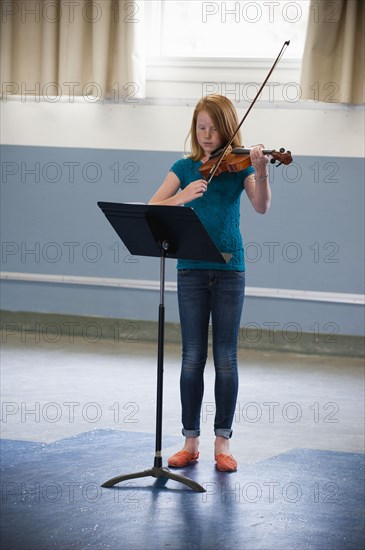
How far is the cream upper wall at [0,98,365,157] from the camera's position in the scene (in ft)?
16.4

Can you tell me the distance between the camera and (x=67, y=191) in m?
5.41

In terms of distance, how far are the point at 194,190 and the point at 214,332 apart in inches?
20.2

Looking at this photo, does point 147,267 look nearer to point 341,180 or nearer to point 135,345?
point 135,345

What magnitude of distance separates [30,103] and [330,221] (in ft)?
6.14

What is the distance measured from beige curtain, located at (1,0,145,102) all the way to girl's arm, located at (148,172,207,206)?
7.78 feet

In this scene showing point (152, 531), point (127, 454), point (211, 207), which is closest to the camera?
point (152, 531)

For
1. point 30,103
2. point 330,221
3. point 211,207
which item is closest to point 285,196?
point 330,221

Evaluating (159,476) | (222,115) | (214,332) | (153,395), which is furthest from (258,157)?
(153,395)

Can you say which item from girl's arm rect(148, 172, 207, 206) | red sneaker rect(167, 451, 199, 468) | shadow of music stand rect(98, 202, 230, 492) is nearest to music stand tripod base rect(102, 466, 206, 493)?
shadow of music stand rect(98, 202, 230, 492)

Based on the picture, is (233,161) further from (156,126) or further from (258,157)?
(156,126)

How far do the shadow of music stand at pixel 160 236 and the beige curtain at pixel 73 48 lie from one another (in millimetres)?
2652

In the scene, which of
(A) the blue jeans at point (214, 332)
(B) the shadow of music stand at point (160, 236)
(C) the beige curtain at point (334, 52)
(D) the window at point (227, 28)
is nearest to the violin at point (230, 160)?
(B) the shadow of music stand at point (160, 236)

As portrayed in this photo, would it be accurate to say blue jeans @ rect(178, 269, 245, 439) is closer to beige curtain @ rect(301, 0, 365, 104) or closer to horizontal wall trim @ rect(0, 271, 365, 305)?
horizontal wall trim @ rect(0, 271, 365, 305)

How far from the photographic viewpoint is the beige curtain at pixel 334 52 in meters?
4.83
